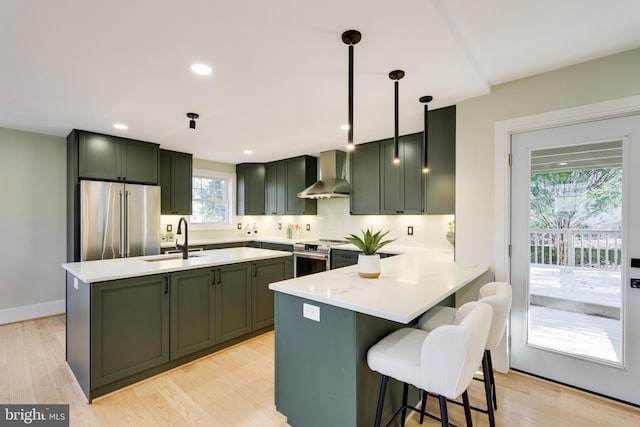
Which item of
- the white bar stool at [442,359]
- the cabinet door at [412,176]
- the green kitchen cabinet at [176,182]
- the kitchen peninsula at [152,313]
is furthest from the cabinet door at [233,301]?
the green kitchen cabinet at [176,182]

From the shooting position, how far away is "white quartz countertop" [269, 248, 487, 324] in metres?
1.40

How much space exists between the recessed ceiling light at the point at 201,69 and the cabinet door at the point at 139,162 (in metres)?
2.54

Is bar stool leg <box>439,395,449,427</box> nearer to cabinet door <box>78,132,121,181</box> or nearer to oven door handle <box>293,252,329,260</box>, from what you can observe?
oven door handle <box>293,252,329,260</box>

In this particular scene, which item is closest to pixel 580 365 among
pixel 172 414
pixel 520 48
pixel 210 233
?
pixel 520 48

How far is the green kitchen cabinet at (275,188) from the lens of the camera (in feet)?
18.4

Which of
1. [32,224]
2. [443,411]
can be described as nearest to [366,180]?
[443,411]

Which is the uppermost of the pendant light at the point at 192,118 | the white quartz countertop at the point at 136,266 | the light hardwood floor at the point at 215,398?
the pendant light at the point at 192,118

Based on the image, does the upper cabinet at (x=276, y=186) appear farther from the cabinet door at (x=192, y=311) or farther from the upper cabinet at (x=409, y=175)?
the cabinet door at (x=192, y=311)

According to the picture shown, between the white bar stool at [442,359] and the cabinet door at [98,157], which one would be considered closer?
the white bar stool at [442,359]

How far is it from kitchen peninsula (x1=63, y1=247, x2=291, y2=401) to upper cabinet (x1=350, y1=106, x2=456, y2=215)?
1.98 meters

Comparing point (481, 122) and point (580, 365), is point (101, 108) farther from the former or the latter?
point (580, 365)

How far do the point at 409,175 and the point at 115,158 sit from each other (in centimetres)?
399

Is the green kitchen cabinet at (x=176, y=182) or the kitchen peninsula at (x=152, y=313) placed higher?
the green kitchen cabinet at (x=176, y=182)

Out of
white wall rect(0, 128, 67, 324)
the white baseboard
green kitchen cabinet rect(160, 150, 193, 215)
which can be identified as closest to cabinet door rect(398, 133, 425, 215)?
green kitchen cabinet rect(160, 150, 193, 215)
